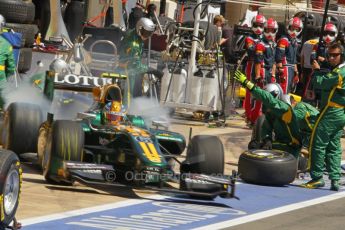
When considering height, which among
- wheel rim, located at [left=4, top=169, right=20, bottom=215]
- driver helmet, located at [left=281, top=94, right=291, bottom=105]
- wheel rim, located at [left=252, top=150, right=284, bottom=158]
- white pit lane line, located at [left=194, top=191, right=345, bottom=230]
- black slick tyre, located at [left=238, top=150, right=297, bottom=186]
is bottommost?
white pit lane line, located at [left=194, top=191, right=345, bottom=230]

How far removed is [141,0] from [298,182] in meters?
14.1

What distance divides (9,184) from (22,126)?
4170 mm

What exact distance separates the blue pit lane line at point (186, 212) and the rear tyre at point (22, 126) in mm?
1922

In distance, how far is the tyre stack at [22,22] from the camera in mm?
19587

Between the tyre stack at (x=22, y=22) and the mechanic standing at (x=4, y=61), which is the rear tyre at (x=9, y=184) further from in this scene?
the tyre stack at (x=22, y=22)

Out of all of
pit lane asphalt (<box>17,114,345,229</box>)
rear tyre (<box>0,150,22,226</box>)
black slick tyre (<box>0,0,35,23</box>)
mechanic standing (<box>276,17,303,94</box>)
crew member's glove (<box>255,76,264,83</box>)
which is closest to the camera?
rear tyre (<box>0,150,22,226</box>)

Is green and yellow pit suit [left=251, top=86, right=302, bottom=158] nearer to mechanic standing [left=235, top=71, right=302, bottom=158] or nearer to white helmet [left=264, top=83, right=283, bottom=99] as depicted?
mechanic standing [left=235, top=71, right=302, bottom=158]

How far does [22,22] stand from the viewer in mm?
20141

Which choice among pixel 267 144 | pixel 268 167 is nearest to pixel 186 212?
pixel 268 167

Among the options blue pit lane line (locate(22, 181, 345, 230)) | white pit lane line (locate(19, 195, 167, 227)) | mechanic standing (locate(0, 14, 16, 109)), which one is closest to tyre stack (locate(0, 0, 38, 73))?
mechanic standing (locate(0, 14, 16, 109))

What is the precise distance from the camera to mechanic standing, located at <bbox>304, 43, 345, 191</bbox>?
13.7 metres

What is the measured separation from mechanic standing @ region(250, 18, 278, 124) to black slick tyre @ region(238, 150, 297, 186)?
19.7 ft

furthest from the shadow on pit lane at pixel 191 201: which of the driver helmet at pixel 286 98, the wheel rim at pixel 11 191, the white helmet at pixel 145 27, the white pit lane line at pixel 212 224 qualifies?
the white helmet at pixel 145 27

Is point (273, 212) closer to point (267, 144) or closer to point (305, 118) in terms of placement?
point (267, 144)
